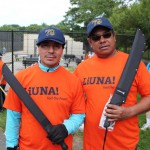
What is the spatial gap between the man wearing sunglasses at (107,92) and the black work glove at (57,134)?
36cm

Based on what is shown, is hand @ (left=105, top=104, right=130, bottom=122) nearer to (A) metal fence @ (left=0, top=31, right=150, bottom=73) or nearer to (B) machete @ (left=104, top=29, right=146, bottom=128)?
(B) machete @ (left=104, top=29, right=146, bottom=128)

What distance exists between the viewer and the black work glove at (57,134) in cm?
221

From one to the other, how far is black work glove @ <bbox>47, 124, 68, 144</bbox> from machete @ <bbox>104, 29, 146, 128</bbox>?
0.36 m

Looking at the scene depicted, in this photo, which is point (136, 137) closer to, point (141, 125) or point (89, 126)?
point (89, 126)

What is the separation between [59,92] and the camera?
2.35 metres

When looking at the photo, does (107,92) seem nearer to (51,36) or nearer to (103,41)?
(103,41)

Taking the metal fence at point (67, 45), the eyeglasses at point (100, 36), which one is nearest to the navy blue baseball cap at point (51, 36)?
the eyeglasses at point (100, 36)

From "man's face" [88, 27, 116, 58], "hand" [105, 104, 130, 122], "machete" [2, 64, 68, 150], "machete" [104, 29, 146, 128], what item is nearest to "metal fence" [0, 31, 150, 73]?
"man's face" [88, 27, 116, 58]

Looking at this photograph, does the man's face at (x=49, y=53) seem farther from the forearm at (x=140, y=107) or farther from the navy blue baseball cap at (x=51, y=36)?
the forearm at (x=140, y=107)

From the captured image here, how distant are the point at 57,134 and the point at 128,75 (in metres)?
0.74

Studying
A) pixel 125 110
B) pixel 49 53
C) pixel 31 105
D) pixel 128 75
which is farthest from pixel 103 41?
pixel 31 105

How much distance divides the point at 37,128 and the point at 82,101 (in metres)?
0.44

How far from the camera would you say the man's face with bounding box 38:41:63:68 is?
2.37 metres

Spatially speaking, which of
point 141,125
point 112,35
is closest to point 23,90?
point 112,35
